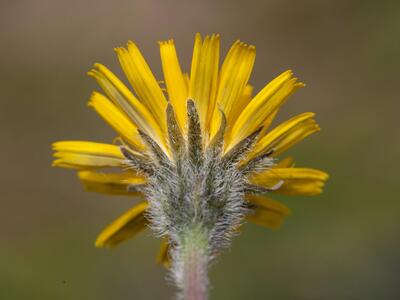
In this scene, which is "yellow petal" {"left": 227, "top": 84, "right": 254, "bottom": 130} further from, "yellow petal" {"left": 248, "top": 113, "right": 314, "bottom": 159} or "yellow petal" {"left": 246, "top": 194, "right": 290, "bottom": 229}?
"yellow petal" {"left": 246, "top": 194, "right": 290, "bottom": 229}

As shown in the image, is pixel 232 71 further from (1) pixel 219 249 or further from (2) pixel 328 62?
(2) pixel 328 62

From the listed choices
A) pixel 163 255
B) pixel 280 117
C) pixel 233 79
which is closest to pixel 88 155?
pixel 163 255

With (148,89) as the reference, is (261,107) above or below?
below

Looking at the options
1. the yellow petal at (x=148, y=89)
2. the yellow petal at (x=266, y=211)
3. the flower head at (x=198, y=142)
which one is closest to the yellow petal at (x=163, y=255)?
the flower head at (x=198, y=142)

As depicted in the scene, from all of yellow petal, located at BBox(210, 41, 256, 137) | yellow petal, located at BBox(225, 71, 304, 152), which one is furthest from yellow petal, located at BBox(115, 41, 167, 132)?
yellow petal, located at BBox(225, 71, 304, 152)

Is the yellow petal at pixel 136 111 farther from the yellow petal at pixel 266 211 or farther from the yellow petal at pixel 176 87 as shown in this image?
the yellow petal at pixel 266 211

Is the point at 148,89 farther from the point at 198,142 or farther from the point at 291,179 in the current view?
the point at 291,179

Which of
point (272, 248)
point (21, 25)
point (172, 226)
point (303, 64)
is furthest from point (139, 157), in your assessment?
point (21, 25)
